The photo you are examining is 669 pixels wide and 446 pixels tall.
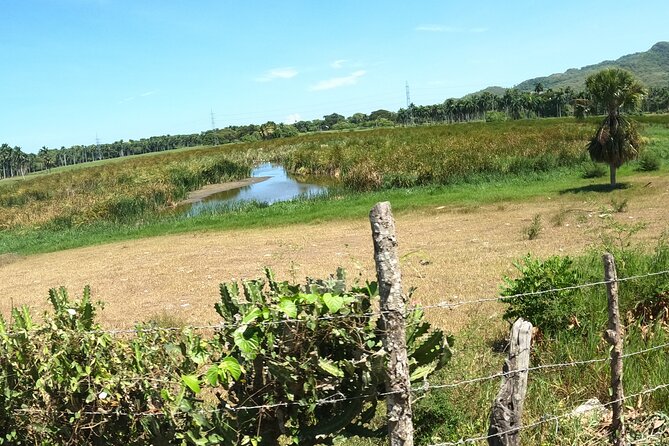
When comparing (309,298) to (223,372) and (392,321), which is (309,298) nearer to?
(392,321)

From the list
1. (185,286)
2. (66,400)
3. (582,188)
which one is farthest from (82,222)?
(66,400)

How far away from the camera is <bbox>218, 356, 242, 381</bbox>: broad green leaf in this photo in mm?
3062

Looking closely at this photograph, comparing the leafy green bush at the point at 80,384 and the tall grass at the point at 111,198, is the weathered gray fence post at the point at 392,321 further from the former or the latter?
the tall grass at the point at 111,198

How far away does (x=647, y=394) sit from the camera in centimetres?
430

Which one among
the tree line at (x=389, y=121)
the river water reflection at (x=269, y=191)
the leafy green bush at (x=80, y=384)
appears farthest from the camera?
the tree line at (x=389, y=121)

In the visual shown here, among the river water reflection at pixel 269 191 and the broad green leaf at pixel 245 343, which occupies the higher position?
the broad green leaf at pixel 245 343

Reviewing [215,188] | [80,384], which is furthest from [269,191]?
[80,384]

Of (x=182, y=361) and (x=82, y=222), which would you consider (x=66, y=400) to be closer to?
(x=182, y=361)

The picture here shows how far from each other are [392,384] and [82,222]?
22735 millimetres

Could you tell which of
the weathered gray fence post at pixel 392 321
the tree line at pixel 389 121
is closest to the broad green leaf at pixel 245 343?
the weathered gray fence post at pixel 392 321

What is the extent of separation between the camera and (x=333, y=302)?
3.01m

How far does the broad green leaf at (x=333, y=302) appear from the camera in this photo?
2.99m

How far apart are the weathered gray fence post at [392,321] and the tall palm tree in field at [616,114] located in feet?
57.2

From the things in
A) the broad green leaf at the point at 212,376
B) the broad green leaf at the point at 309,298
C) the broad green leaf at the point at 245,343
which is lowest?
the broad green leaf at the point at 212,376
